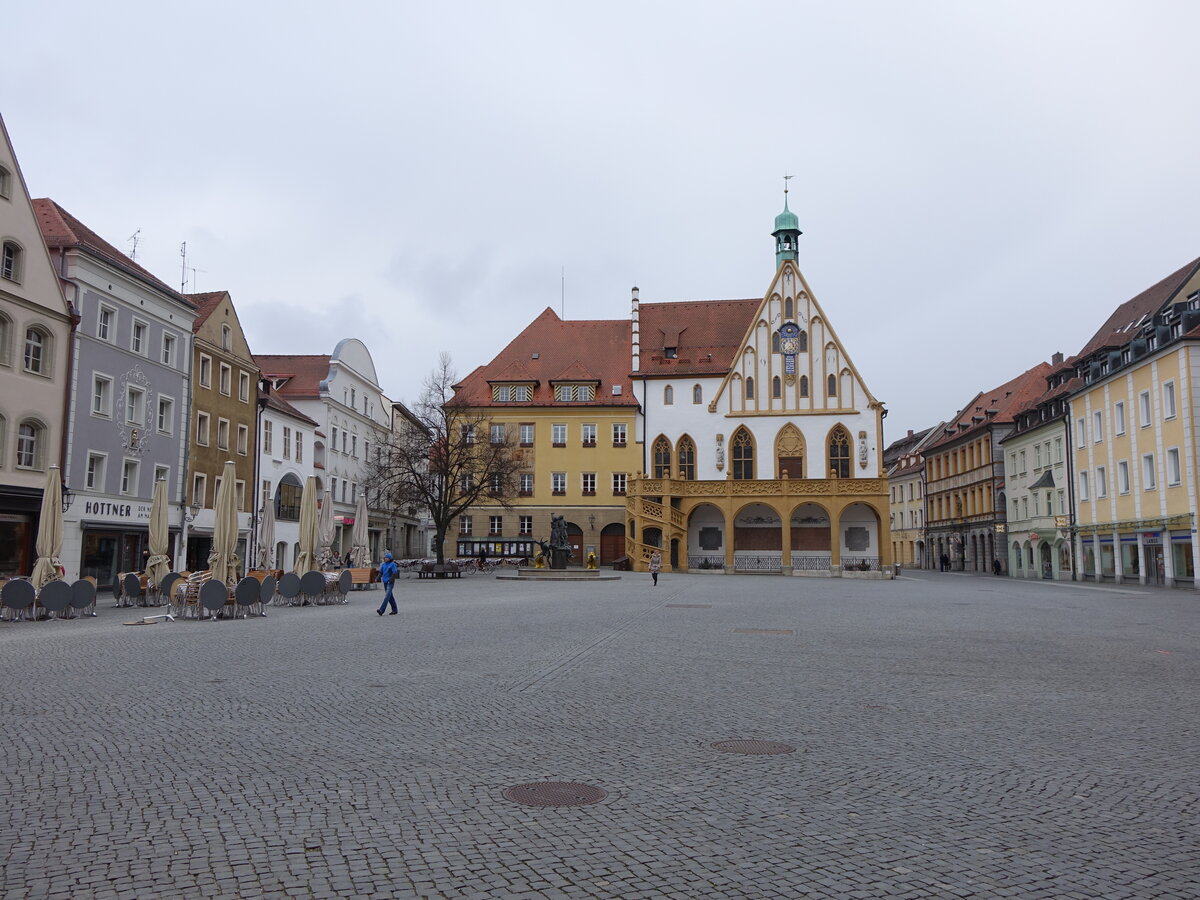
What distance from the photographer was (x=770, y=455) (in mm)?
57094

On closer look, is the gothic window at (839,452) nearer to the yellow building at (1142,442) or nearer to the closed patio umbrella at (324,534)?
the yellow building at (1142,442)

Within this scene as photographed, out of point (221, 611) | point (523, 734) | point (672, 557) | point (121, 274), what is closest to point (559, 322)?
point (672, 557)

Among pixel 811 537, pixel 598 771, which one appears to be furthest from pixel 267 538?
pixel 811 537

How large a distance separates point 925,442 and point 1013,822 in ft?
286

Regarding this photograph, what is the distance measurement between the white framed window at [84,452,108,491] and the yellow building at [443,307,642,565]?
26.7m

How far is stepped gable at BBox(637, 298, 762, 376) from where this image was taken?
60.5 meters

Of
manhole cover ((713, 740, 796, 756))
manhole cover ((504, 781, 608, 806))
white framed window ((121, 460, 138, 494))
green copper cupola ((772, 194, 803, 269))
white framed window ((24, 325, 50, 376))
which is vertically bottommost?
manhole cover ((504, 781, 608, 806))

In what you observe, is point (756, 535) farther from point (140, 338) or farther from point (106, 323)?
point (106, 323)

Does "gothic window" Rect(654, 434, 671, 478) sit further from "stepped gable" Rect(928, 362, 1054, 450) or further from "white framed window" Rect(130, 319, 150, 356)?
"white framed window" Rect(130, 319, 150, 356)

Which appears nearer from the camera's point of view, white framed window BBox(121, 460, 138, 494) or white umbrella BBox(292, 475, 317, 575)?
white umbrella BBox(292, 475, 317, 575)

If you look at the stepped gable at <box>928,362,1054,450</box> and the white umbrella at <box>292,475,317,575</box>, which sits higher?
the stepped gable at <box>928,362,1054,450</box>

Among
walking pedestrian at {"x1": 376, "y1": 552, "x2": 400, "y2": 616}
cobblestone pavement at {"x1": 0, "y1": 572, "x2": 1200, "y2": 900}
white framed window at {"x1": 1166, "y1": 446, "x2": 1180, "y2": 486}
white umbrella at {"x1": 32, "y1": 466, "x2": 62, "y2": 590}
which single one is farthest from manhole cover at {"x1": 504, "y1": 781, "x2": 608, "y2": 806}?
white framed window at {"x1": 1166, "y1": 446, "x2": 1180, "y2": 486}

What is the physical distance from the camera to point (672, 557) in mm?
55562

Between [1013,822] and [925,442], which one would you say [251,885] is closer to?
[1013,822]
